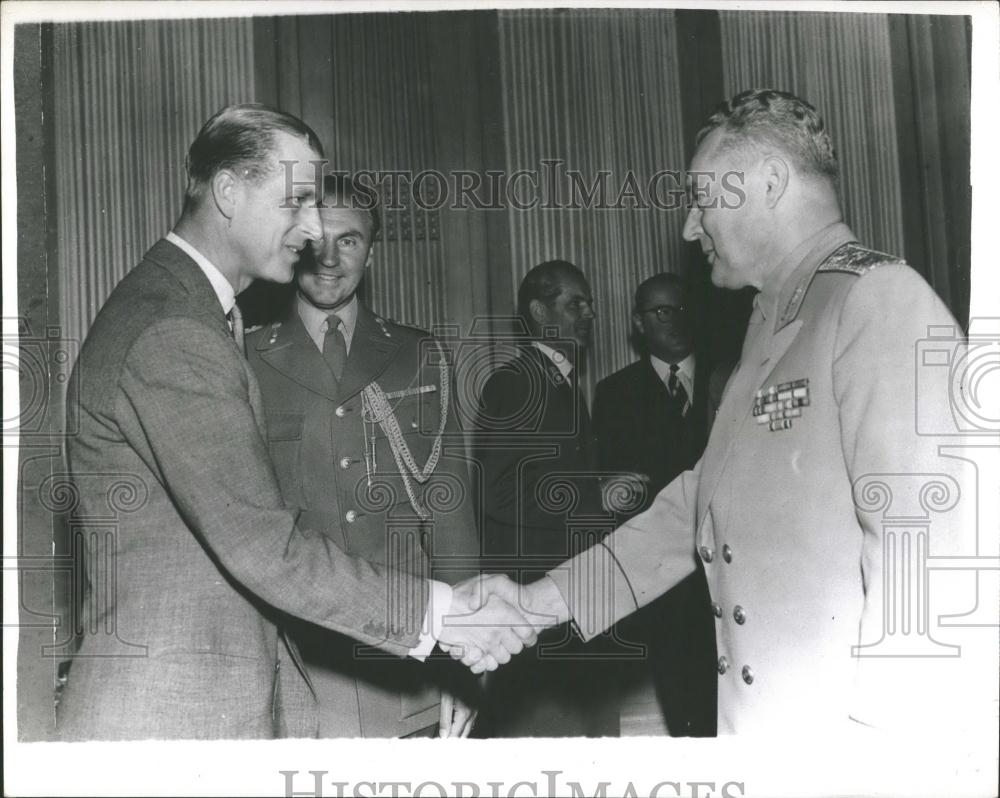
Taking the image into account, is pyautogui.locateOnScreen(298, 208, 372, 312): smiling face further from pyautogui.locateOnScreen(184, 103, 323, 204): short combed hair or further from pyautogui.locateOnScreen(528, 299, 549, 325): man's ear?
pyautogui.locateOnScreen(528, 299, 549, 325): man's ear

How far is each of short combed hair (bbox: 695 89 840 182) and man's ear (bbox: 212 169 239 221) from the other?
3.83ft

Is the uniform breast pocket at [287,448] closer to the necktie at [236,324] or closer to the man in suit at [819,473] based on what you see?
the necktie at [236,324]

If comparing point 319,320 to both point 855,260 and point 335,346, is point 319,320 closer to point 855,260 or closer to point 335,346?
point 335,346

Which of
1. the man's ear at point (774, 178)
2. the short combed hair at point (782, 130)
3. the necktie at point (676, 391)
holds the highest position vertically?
the short combed hair at point (782, 130)

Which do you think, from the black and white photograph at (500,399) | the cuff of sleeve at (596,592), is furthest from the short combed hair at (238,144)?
the cuff of sleeve at (596,592)

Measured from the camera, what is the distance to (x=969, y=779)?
2.35 metres

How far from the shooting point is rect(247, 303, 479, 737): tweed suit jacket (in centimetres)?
271

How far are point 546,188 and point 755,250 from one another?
941 mm

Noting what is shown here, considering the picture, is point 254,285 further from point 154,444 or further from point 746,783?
point 746,783

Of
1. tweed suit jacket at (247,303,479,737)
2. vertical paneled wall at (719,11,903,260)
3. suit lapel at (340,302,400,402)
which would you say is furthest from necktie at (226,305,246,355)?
vertical paneled wall at (719,11,903,260)

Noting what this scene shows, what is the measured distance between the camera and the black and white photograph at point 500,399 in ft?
7.25

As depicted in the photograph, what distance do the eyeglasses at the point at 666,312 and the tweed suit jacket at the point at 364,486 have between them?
73 cm

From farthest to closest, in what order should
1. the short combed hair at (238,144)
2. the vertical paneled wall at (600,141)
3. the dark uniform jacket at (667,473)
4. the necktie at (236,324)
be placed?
the vertical paneled wall at (600,141) < the dark uniform jacket at (667,473) < the short combed hair at (238,144) < the necktie at (236,324)

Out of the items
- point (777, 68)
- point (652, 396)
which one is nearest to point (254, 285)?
point (652, 396)
